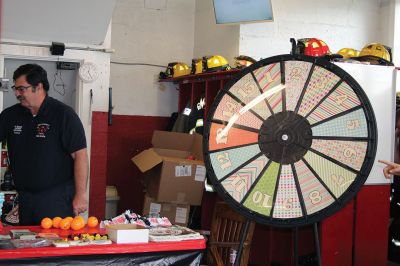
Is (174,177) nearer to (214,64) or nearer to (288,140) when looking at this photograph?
(214,64)

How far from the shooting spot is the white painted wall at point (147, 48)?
7.00m

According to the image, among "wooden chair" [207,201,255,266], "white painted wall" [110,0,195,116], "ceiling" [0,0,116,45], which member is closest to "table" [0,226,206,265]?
"wooden chair" [207,201,255,266]

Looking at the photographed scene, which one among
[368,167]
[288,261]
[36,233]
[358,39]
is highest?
[358,39]

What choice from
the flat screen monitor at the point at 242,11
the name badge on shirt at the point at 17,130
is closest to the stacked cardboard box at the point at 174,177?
the flat screen monitor at the point at 242,11

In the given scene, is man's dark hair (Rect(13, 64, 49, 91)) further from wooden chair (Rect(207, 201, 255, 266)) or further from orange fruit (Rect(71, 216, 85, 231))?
wooden chair (Rect(207, 201, 255, 266))

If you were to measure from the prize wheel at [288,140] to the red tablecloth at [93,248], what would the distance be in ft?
1.07

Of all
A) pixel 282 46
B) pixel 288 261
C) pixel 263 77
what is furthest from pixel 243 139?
pixel 282 46

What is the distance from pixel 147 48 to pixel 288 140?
4733 millimetres

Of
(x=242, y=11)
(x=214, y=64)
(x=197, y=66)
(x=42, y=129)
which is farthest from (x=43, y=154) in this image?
(x=197, y=66)

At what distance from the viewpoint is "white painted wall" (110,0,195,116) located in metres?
7.00

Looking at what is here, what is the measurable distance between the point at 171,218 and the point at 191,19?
3125 mm

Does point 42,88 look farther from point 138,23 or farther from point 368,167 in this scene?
point 138,23

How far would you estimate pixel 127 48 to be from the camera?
7.04m

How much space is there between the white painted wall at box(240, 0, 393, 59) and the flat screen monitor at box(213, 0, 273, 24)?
Result: 302 millimetres
